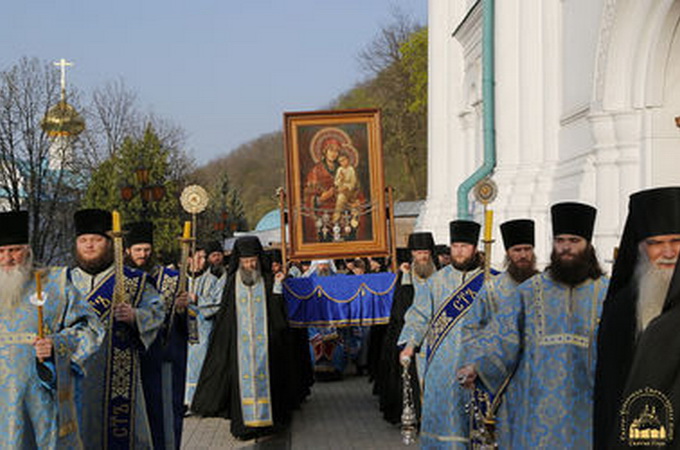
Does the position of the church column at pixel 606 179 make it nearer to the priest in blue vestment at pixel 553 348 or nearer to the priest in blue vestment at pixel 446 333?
the priest in blue vestment at pixel 446 333

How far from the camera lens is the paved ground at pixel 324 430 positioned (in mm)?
9883

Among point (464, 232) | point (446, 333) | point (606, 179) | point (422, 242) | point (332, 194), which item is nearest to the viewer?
point (446, 333)

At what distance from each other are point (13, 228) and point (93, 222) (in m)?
0.97

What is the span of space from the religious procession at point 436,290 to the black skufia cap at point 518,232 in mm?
11

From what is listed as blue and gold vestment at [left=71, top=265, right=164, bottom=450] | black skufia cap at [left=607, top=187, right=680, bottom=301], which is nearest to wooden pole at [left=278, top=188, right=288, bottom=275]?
blue and gold vestment at [left=71, top=265, right=164, bottom=450]

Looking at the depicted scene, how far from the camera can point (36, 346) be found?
17.9 feet

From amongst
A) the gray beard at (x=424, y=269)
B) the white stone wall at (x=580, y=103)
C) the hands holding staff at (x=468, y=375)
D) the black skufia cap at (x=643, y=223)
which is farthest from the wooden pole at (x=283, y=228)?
the black skufia cap at (x=643, y=223)

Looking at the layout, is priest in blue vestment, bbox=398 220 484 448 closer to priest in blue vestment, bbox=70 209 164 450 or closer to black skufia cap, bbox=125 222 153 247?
priest in blue vestment, bbox=70 209 164 450

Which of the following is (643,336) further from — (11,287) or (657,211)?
(11,287)

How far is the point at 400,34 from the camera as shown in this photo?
53.3m

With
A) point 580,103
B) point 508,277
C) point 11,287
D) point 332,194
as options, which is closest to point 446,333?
point 508,277

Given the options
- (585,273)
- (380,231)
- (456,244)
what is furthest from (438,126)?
(585,273)

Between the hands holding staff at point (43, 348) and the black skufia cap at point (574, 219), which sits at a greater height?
the black skufia cap at point (574, 219)

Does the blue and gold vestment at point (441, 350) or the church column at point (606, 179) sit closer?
the blue and gold vestment at point (441, 350)
